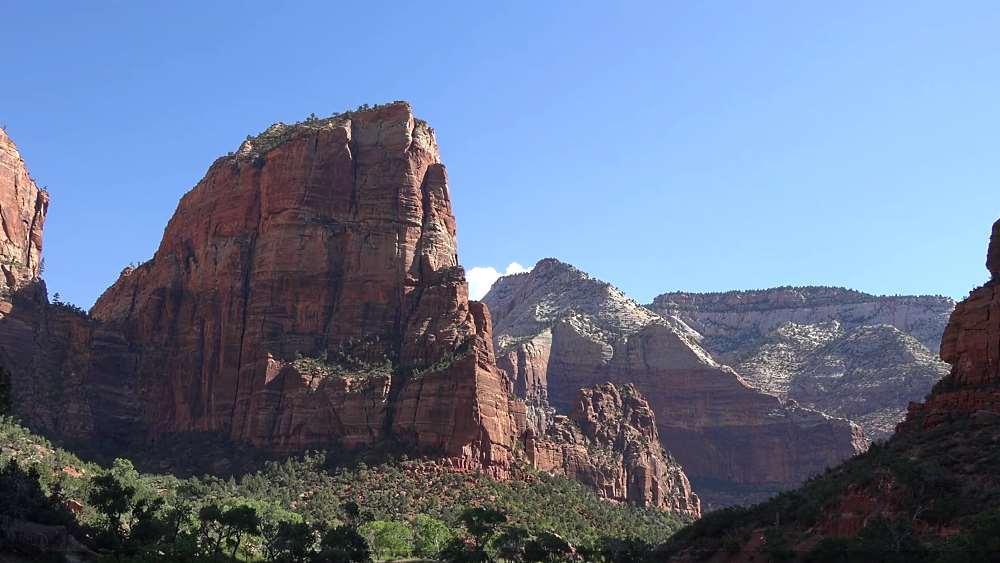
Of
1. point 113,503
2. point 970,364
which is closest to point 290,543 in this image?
point 113,503

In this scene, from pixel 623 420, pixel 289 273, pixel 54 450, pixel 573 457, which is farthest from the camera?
A: pixel 623 420

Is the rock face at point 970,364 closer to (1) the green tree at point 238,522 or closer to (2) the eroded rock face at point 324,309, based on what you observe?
(1) the green tree at point 238,522

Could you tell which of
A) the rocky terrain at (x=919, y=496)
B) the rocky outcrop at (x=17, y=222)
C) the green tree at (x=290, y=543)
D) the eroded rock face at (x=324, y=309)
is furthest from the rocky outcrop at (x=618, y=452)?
the rocky terrain at (x=919, y=496)

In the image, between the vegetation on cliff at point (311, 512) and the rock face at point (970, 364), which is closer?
the rock face at point (970, 364)

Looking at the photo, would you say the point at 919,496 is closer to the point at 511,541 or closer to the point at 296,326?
the point at 511,541

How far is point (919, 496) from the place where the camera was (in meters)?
67.8

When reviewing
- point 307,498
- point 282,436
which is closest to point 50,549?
point 307,498

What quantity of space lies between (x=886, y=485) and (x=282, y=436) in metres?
70.5

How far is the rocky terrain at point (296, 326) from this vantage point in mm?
126375

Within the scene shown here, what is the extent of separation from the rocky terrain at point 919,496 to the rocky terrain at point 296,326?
46.0 metres

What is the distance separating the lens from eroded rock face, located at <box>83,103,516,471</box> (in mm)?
126250

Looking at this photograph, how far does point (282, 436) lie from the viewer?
417 feet

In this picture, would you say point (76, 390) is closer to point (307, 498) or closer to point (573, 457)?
point (307, 498)

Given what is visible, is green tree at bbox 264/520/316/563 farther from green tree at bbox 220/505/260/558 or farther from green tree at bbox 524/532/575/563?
green tree at bbox 524/532/575/563
